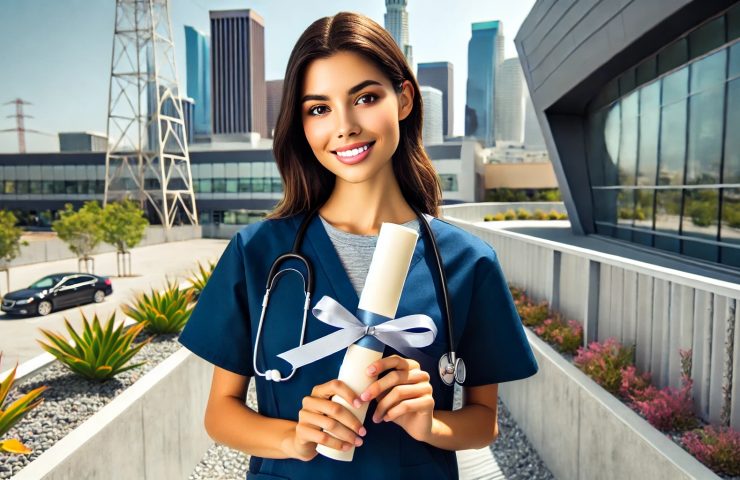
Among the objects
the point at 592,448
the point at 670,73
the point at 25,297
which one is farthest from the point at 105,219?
the point at 592,448

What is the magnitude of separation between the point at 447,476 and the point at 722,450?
2.38 meters

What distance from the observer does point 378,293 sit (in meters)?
1.33

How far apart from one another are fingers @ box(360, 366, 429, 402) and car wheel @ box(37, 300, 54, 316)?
21.2 m

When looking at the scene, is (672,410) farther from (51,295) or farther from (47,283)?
(47,283)

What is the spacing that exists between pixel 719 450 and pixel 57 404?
4.87 metres

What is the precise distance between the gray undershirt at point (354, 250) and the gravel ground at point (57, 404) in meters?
3.22

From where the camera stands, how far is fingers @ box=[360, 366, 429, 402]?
1297 millimetres

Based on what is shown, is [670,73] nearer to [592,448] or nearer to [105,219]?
[592,448]

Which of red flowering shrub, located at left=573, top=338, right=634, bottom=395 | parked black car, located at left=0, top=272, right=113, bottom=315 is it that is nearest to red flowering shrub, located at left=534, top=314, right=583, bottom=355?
red flowering shrub, located at left=573, top=338, right=634, bottom=395

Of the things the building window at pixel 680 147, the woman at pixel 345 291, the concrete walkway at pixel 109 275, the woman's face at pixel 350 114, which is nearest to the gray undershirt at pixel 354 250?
the woman at pixel 345 291

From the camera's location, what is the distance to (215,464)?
17.1 feet

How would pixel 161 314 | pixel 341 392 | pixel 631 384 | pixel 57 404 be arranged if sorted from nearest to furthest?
pixel 341 392
pixel 631 384
pixel 57 404
pixel 161 314

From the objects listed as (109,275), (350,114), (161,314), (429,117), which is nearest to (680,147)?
(429,117)

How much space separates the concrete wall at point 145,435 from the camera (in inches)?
127
